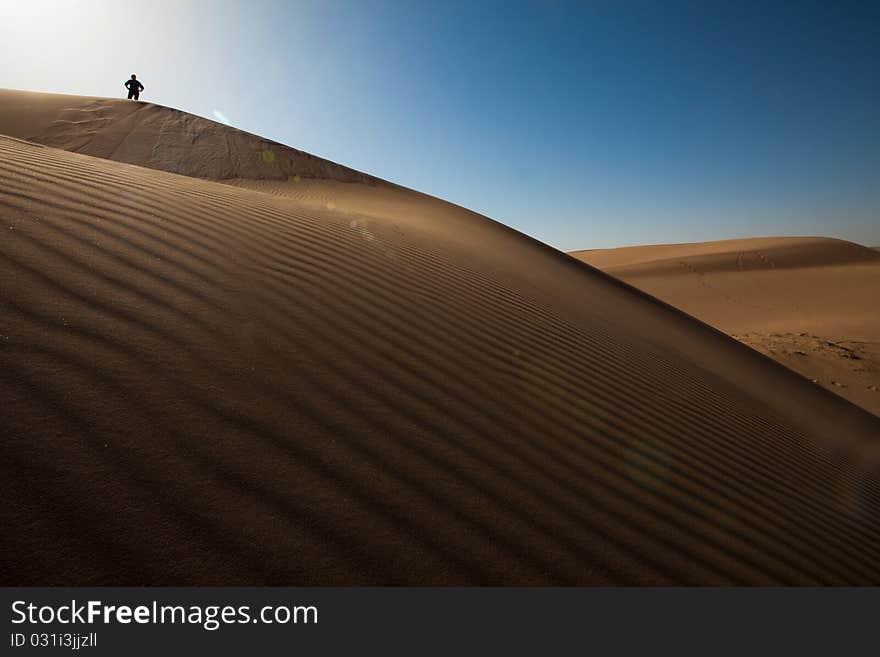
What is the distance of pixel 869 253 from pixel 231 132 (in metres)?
41.8

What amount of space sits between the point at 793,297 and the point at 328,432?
22.6m

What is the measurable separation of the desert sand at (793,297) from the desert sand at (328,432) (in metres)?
6.55

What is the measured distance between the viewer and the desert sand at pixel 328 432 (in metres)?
1.19

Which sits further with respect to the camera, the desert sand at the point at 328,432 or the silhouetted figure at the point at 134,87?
the silhouetted figure at the point at 134,87

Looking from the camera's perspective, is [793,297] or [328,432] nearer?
[328,432]

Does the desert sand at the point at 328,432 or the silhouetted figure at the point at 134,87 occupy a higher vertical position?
the silhouetted figure at the point at 134,87

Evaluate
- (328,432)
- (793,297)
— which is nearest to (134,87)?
(328,432)

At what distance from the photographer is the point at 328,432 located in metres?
1.63

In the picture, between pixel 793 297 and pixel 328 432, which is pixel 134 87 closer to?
pixel 328 432

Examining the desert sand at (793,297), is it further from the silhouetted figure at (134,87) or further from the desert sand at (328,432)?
the silhouetted figure at (134,87)

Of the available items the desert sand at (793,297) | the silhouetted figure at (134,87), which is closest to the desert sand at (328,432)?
the desert sand at (793,297)

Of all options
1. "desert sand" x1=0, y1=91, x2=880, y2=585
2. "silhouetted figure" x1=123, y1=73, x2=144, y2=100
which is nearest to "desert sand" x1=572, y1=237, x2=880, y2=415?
"desert sand" x1=0, y1=91, x2=880, y2=585

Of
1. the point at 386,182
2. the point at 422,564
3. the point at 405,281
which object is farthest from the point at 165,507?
the point at 386,182

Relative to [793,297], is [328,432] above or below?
below
